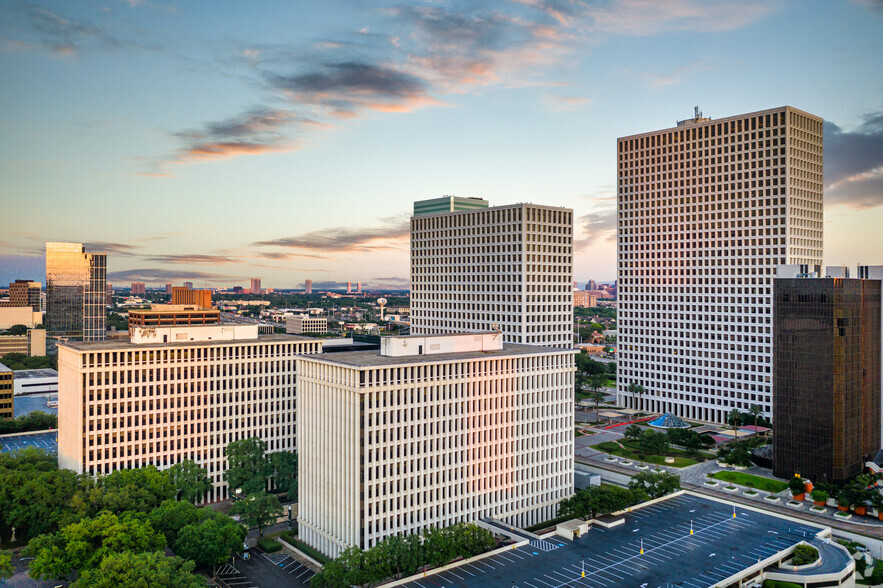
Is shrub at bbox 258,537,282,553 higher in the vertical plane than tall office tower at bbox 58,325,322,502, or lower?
lower

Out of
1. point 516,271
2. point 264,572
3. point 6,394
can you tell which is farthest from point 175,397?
point 516,271

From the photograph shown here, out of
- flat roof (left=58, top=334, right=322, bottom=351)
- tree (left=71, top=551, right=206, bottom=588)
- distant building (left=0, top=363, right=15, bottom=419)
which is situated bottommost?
tree (left=71, top=551, right=206, bottom=588)

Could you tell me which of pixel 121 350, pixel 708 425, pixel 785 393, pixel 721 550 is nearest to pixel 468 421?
pixel 721 550

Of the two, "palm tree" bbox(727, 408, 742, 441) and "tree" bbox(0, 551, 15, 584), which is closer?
"tree" bbox(0, 551, 15, 584)

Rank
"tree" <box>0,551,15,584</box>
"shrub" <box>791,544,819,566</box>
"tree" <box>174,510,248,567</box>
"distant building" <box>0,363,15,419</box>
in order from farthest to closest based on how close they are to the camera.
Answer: "distant building" <box>0,363,15,419</box> → "shrub" <box>791,544,819,566</box> → "tree" <box>174,510,248,567</box> → "tree" <box>0,551,15,584</box>

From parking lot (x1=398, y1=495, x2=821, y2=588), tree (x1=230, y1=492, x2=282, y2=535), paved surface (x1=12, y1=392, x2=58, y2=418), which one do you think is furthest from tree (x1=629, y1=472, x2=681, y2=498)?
paved surface (x1=12, y1=392, x2=58, y2=418)

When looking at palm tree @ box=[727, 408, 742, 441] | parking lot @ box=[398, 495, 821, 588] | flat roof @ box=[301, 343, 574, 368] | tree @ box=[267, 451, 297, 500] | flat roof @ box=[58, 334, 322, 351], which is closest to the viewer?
parking lot @ box=[398, 495, 821, 588]

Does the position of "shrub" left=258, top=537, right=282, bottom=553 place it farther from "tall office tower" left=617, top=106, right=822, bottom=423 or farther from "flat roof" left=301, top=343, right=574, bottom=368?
"tall office tower" left=617, top=106, right=822, bottom=423
